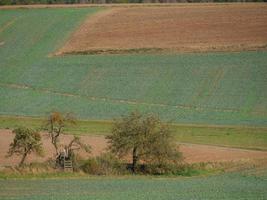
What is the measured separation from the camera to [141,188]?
3753 cm

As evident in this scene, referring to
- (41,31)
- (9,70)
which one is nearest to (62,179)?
(9,70)

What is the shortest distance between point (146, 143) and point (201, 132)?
550 inches

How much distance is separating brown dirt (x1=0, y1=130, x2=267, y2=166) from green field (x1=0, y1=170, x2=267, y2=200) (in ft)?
20.2

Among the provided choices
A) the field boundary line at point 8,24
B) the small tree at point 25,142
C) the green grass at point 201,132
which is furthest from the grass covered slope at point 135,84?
the small tree at point 25,142

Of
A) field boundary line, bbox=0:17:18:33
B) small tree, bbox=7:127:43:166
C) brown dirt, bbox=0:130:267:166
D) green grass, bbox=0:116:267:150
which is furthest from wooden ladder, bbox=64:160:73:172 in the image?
field boundary line, bbox=0:17:18:33

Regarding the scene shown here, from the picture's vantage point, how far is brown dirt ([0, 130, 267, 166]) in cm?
4867

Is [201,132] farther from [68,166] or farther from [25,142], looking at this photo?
[25,142]

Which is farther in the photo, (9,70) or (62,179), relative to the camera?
(9,70)

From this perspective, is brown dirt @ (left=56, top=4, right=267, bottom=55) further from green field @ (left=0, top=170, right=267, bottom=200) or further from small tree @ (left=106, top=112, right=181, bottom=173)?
green field @ (left=0, top=170, right=267, bottom=200)

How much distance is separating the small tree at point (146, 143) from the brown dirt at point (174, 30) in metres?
35.9

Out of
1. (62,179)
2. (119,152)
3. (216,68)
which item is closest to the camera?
(62,179)

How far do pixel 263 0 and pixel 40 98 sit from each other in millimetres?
53143

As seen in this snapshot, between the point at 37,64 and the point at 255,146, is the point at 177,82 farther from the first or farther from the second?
the point at 255,146

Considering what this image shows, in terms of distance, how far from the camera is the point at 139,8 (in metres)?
101
